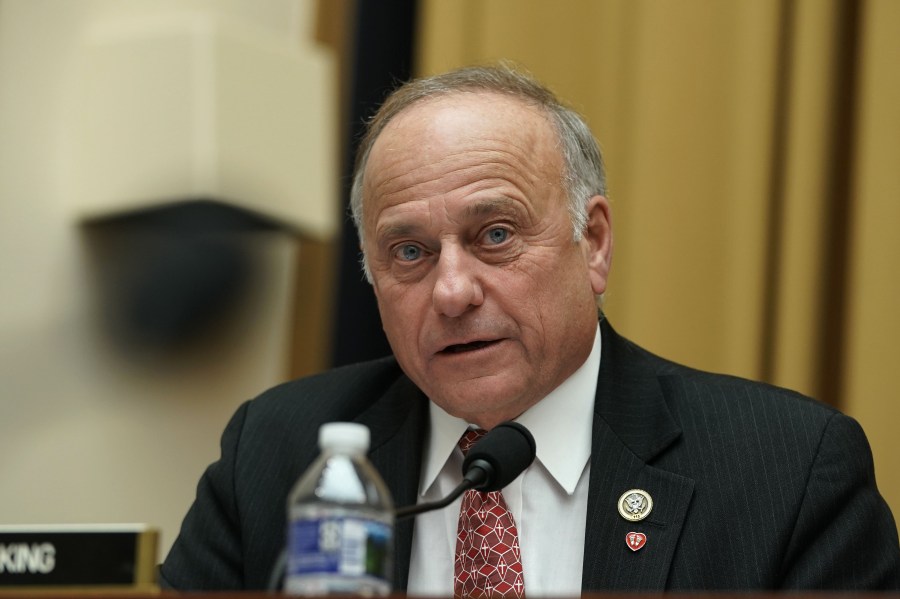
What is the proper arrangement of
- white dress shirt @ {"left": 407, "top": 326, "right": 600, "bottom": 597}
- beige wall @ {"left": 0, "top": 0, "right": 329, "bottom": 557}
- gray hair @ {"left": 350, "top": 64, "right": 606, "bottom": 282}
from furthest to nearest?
beige wall @ {"left": 0, "top": 0, "right": 329, "bottom": 557}, gray hair @ {"left": 350, "top": 64, "right": 606, "bottom": 282}, white dress shirt @ {"left": 407, "top": 326, "right": 600, "bottom": 597}

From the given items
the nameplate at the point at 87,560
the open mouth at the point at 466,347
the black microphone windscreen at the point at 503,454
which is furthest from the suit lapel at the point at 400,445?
the nameplate at the point at 87,560

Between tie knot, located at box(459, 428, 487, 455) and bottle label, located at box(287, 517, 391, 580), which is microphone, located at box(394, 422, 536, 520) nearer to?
bottle label, located at box(287, 517, 391, 580)

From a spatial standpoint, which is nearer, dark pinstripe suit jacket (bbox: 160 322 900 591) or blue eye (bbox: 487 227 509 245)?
dark pinstripe suit jacket (bbox: 160 322 900 591)

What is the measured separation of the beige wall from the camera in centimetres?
397

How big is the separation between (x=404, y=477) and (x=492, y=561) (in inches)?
11.4

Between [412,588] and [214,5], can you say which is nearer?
[412,588]

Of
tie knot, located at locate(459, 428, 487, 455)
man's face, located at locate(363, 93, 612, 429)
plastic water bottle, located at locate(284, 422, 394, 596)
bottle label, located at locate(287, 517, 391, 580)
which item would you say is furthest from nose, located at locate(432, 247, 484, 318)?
bottle label, located at locate(287, 517, 391, 580)

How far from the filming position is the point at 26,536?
165cm

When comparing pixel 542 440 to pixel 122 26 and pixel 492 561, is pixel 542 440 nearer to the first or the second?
pixel 492 561

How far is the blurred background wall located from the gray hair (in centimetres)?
102

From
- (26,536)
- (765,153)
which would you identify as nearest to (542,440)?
(26,536)

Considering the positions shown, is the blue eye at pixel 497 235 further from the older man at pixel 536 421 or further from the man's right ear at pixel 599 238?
the man's right ear at pixel 599 238

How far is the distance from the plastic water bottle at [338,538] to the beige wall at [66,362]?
2.63 meters

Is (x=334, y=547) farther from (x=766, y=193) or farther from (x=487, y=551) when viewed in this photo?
(x=766, y=193)
